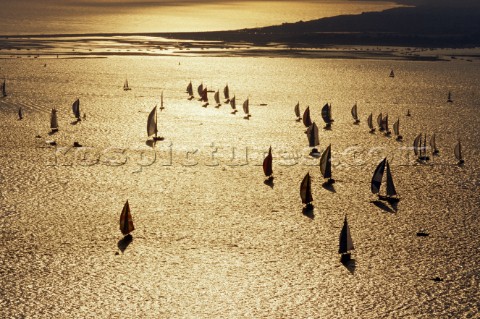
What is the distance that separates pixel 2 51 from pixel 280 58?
108 feet

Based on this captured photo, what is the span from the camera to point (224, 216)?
33.3m

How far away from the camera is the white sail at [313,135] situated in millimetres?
44344

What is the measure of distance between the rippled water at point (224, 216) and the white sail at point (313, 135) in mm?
562

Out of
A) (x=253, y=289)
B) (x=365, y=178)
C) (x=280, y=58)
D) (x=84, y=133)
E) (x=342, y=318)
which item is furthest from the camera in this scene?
(x=280, y=58)

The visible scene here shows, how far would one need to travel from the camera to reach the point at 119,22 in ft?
633

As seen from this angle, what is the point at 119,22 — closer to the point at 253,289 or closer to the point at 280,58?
the point at 280,58

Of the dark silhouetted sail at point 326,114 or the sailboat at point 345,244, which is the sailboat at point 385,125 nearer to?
the dark silhouetted sail at point 326,114

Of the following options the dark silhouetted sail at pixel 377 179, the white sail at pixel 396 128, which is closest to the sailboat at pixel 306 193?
the dark silhouetted sail at pixel 377 179

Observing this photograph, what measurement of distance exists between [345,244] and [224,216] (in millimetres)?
6328

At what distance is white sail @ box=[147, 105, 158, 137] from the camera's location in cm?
4568

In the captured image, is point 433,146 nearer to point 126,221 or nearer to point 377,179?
point 377,179

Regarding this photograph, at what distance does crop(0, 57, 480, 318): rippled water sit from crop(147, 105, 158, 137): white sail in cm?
131

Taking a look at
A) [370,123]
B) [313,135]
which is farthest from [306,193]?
[370,123]

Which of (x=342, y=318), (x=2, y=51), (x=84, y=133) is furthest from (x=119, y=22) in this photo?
(x=342, y=318)
